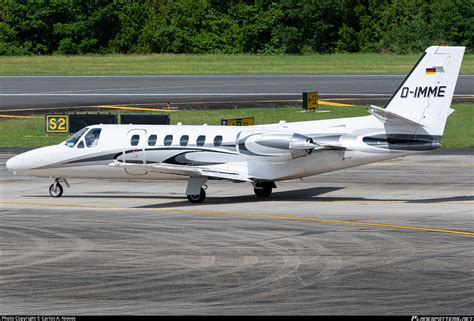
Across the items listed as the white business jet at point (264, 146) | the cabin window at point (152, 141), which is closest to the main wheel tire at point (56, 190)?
the white business jet at point (264, 146)

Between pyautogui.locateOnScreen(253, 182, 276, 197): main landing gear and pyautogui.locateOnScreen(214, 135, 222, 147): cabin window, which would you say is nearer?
pyautogui.locateOnScreen(214, 135, 222, 147): cabin window

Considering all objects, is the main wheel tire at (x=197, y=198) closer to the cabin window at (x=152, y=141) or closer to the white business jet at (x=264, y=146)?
the white business jet at (x=264, y=146)

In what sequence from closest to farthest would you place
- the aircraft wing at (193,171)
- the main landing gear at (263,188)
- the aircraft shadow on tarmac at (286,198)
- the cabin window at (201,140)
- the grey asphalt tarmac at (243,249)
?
1. the grey asphalt tarmac at (243,249)
2. the aircraft wing at (193,171)
3. the aircraft shadow on tarmac at (286,198)
4. the cabin window at (201,140)
5. the main landing gear at (263,188)

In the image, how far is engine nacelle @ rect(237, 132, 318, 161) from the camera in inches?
1366

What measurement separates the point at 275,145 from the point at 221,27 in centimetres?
8249

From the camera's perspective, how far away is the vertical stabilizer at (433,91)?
33.8m

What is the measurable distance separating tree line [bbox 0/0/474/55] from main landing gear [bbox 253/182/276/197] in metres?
74.7

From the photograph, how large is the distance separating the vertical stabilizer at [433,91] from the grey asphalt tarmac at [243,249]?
290 cm

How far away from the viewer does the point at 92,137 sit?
123ft

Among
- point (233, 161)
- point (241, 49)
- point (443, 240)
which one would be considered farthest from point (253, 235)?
point (241, 49)

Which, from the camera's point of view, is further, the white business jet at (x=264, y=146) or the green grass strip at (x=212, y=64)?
the green grass strip at (x=212, y=64)

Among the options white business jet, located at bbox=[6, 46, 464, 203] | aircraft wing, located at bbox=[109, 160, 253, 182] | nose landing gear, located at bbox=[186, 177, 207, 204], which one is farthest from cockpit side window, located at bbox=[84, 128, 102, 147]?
nose landing gear, located at bbox=[186, 177, 207, 204]

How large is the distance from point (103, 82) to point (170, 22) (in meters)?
30.5

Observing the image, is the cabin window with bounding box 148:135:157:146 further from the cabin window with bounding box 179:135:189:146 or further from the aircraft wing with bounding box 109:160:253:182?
the aircraft wing with bounding box 109:160:253:182
